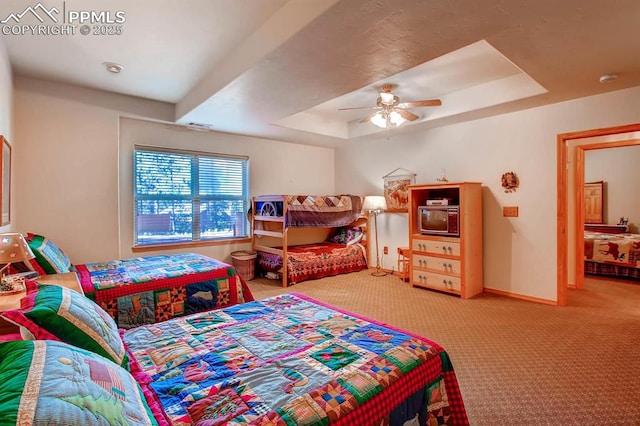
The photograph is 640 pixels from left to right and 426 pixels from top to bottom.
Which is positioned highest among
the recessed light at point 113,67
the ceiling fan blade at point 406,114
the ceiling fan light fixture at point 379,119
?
the recessed light at point 113,67

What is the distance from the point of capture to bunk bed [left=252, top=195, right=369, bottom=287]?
490 cm

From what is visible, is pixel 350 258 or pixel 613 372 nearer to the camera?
pixel 613 372

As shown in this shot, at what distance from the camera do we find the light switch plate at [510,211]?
13.5 feet

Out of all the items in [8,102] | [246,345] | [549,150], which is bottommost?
[246,345]

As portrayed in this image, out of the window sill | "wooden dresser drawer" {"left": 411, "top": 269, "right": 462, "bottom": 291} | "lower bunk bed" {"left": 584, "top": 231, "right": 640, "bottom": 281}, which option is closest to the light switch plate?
"wooden dresser drawer" {"left": 411, "top": 269, "right": 462, "bottom": 291}

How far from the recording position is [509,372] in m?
2.31

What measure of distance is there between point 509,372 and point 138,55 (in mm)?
4113

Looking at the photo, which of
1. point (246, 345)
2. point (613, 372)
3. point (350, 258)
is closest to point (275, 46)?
point (246, 345)

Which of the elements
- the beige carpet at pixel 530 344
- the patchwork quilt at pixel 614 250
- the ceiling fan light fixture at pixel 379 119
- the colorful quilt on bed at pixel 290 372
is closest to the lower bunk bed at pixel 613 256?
the patchwork quilt at pixel 614 250

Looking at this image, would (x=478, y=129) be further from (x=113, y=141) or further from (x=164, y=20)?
(x=113, y=141)

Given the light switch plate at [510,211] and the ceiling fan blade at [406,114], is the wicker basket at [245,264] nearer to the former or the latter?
the ceiling fan blade at [406,114]

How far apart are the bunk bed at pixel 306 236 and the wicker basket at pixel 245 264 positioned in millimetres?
190

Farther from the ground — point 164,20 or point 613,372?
point 164,20

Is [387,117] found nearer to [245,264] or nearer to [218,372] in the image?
[245,264]
